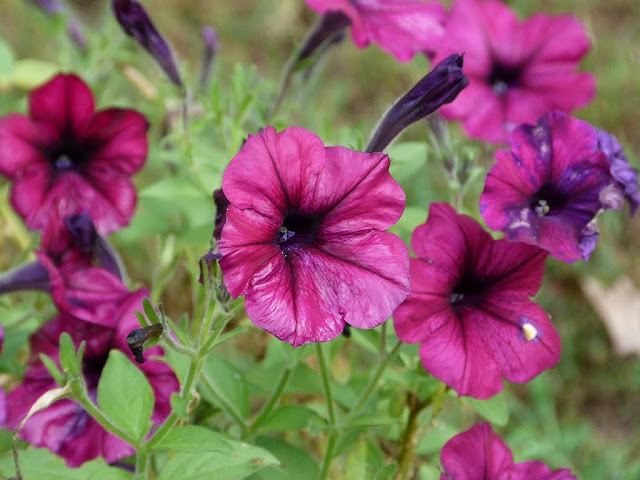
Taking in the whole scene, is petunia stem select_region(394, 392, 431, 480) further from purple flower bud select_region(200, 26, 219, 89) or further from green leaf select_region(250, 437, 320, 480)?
purple flower bud select_region(200, 26, 219, 89)

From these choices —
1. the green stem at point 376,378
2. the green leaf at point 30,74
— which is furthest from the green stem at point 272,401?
the green leaf at point 30,74

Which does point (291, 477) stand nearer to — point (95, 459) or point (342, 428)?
point (342, 428)

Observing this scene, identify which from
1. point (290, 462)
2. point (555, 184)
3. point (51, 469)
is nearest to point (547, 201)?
point (555, 184)

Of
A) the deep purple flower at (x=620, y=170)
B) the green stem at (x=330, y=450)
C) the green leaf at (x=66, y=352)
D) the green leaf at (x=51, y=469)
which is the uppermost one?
the deep purple flower at (x=620, y=170)

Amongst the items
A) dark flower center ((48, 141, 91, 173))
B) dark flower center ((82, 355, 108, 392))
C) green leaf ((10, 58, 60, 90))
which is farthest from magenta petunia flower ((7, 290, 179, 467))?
green leaf ((10, 58, 60, 90))

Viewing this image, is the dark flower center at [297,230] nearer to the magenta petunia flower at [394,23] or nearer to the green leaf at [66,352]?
the green leaf at [66,352]

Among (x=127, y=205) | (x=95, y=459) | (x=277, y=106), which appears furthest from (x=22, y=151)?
(x=95, y=459)
